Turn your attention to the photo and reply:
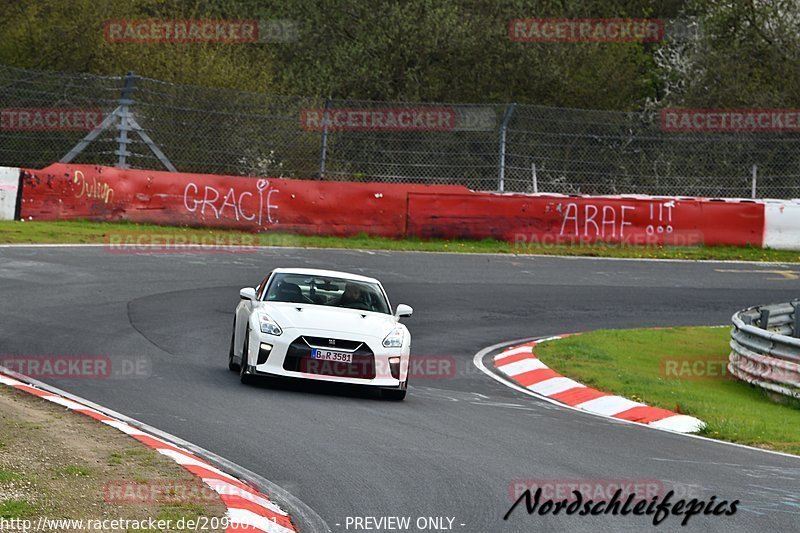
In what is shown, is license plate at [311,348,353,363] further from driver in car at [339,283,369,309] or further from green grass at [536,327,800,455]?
green grass at [536,327,800,455]

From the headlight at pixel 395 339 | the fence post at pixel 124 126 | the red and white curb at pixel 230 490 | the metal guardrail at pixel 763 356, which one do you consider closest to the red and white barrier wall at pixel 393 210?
the fence post at pixel 124 126

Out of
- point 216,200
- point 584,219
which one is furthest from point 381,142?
point 584,219

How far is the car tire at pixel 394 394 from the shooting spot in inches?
475

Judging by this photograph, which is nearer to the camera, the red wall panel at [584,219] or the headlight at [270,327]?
the headlight at [270,327]

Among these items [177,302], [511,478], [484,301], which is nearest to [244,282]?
[177,302]

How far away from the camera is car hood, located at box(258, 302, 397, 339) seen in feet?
39.3

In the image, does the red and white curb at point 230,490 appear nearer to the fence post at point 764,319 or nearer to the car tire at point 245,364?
the car tire at point 245,364

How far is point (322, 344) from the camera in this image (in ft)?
38.8

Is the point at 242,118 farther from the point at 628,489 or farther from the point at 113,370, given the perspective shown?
the point at 628,489

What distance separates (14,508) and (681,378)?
413 inches

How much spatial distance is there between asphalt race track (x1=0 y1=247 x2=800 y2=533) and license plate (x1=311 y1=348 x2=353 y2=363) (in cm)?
40

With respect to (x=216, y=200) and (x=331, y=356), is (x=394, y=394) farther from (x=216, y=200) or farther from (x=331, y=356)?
(x=216, y=200)

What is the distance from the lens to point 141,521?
20.9 ft

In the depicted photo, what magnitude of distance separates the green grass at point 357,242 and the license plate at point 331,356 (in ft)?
35.9
